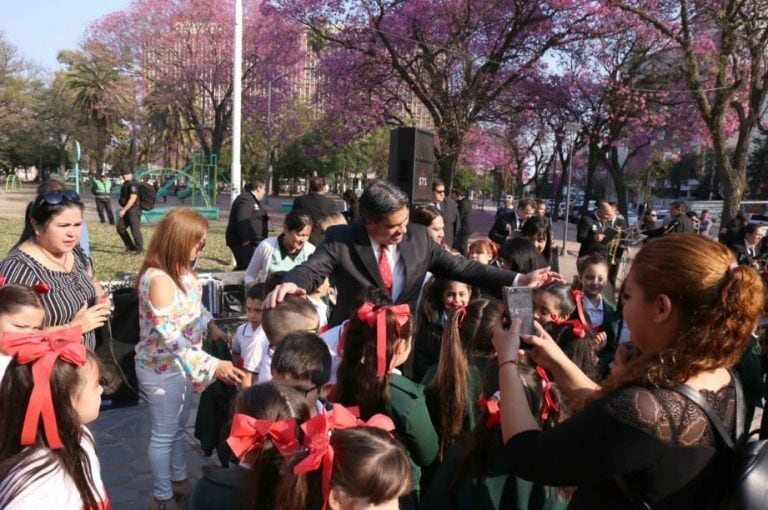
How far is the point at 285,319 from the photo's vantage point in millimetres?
2934

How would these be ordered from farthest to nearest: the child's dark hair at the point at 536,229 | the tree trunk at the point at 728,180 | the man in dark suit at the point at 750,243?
the tree trunk at the point at 728,180 < the man in dark suit at the point at 750,243 < the child's dark hair at the point at 536,229

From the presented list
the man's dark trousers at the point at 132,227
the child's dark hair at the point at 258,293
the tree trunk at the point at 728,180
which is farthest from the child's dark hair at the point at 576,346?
the tree trunk at the point at 728,180

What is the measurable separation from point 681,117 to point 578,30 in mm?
7219

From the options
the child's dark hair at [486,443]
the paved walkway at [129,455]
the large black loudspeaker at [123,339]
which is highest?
the child's dark hair at [486,443]

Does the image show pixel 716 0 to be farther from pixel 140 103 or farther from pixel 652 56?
pixel 140 103

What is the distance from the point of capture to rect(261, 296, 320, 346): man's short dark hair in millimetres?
2922

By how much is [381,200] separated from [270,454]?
1623mm

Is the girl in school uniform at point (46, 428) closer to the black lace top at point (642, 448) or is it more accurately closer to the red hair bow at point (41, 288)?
the red hair bow at point (41, 288)

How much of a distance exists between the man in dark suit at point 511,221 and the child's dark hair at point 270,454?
5.22 meters

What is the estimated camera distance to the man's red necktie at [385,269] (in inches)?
130

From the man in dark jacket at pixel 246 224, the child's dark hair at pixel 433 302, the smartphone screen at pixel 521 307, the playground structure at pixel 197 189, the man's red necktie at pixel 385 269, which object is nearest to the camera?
the smartphone screen at pixel 521 307

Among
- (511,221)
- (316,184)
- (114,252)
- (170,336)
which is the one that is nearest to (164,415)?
(170,336)

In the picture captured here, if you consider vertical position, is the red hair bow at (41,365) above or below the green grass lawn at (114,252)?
above

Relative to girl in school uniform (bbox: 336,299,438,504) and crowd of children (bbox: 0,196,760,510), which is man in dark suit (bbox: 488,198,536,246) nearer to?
crowd of children (bbox: 0,196,760,510)
